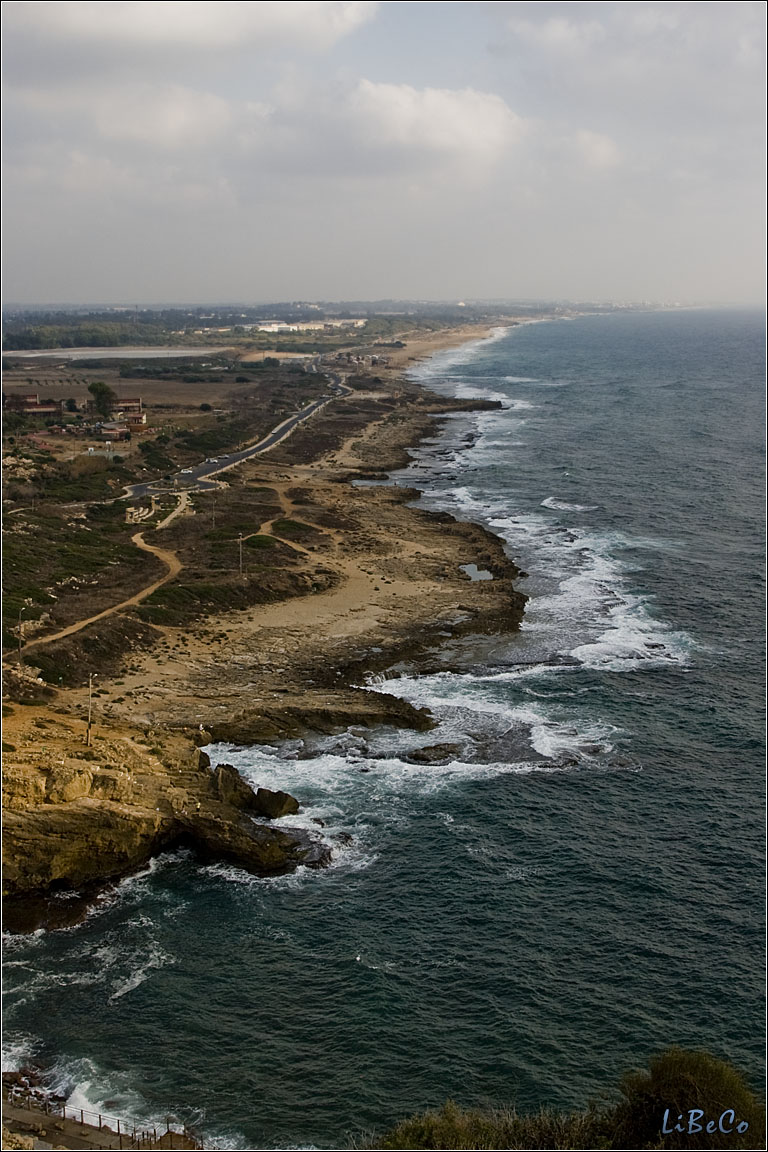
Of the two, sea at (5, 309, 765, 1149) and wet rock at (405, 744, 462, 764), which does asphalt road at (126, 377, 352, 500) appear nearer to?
sea at (5, 309, 765, 1149)

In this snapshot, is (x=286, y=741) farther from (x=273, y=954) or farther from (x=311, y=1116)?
(x=311, y=1116)

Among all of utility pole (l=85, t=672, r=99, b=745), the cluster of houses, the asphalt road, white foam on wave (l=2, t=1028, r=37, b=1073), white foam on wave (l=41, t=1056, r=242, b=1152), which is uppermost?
the cluster of houses

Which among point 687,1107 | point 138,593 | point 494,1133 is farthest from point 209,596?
point 687,1107

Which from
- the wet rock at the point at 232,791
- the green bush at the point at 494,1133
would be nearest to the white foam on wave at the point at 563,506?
the wet rock at the point at 232,791

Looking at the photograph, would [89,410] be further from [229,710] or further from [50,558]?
[229,710]

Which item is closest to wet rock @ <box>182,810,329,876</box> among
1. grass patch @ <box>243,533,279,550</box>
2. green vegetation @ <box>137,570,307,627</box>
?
green vegetation @ <box>137,570,307,627</box>

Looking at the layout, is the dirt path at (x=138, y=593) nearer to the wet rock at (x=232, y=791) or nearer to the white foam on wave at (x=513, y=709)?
the wet rock at (x=232, y=791)
